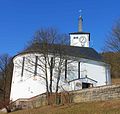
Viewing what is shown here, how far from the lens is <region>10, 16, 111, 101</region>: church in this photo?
46781mm

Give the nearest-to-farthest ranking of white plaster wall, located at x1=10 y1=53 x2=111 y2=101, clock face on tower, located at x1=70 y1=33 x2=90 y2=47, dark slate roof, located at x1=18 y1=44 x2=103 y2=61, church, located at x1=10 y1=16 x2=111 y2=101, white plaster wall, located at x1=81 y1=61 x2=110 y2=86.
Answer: dark slate roof, located at x1=18 y1=44 x2=103 y2=61 < church, located at x1=10 y1=16 x2=111 y2=101 < white plaster wall, located at x1=10 y1=53 x2=111 y2=101 < white plaster wall, located at x1=81 y1=61 x2=110 y2=86 < clock face on tower, located at x1=70 y1=33 x2=90 y2=47

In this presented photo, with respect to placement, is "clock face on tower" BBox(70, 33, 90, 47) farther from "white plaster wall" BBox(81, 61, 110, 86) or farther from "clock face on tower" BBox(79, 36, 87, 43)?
"white plaster wall" BBox(81, 61, 110, 86)

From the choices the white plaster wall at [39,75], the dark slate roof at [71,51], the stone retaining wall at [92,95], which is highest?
the dark slate roof at [71,51]

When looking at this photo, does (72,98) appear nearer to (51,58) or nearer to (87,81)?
(51,58)

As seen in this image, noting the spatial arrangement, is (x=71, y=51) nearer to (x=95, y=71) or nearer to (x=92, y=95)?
(x=95, y=71)

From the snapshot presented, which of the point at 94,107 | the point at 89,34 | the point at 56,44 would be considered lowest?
the point at 94,107

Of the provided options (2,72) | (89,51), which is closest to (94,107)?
(89,51)

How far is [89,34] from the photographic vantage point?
6725cm

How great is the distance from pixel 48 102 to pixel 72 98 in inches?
124

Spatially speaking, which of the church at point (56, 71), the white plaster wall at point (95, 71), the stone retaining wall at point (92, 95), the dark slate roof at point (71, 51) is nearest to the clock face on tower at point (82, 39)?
the dark slate roof at point (71, 51)

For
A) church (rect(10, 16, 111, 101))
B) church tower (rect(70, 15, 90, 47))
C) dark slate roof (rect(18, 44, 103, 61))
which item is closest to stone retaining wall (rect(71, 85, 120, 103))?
church (rect(10, 16, 111, 101))

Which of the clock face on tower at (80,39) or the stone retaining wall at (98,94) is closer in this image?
the stone retaining wall at (98,94)

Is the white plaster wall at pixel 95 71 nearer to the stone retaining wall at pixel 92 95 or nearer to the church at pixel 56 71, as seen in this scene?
the church at pixel 56 71

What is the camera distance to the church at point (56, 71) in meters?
46.8
